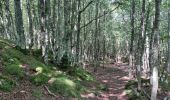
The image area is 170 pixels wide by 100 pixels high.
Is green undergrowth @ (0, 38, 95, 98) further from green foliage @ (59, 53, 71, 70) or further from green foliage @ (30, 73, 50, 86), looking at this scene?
green foliage @ (59, 53, 71, 70)

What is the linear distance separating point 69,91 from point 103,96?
4110 mm

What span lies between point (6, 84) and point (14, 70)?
2.04 m

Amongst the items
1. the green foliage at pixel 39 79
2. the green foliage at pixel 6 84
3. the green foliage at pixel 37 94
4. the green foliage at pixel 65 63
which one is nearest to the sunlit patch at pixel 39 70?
the green foliage at pixel 39 79

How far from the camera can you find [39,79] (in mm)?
14062

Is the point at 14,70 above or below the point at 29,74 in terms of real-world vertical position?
above

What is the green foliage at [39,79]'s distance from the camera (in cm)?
1379

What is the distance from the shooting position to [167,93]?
20.2 m

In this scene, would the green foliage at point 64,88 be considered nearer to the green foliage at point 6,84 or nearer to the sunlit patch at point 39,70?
the sunlit patch at point 39,70

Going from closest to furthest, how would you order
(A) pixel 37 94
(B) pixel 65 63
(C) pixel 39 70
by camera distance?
(A) pixel 37 94, (C) pixel 39 70, (B) pixel 65 63

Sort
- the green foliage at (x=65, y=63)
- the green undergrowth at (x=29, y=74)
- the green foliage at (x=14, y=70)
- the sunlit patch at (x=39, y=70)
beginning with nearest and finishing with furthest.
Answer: the green undergrowth at (x=29, y=74) < the green foliage at (x=14, y=70) < the sunlit patch at (x=39, y=70) < the green foliage at (x=65, y=63)

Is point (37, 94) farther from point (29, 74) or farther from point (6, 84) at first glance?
point (29, 74)

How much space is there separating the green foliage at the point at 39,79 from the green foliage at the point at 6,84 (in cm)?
174

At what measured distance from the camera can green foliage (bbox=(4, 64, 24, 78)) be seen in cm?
1335

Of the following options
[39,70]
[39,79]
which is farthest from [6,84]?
[39,70]
